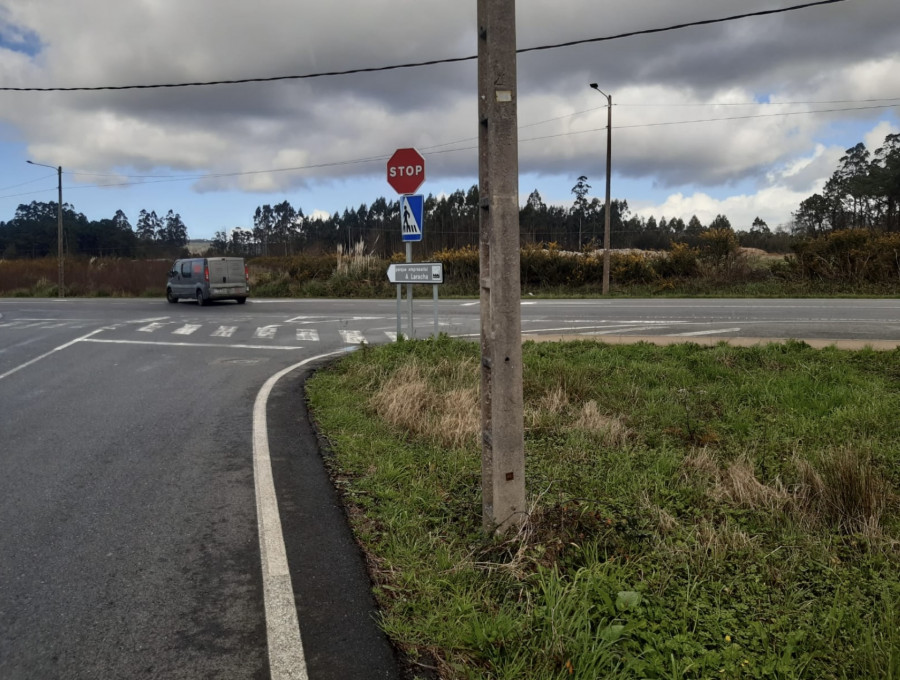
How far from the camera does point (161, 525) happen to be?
439cm

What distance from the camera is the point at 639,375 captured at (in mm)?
8211

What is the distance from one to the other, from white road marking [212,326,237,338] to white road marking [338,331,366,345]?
2553mm

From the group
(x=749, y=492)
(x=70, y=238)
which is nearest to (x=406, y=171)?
(x=749, y=492)

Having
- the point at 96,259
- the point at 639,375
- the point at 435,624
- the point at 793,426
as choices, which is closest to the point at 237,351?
the point at 639,375

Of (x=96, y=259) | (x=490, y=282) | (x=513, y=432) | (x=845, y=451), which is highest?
(x=96, y=259)

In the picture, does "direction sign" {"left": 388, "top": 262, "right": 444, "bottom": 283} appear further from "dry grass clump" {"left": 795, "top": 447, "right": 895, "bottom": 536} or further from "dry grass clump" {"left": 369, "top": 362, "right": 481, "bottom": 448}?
"dry grass clump" {"left": 795, "top": 447, "right": 895, "bottom": 536}

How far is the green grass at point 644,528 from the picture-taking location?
9.28 feet

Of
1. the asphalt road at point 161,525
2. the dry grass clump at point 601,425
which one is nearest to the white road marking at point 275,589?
the asphalt road at point 161,525

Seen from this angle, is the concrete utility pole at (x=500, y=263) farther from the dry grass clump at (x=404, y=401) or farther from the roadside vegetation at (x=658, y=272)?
the roadside vegetation at (x=658, y=272)

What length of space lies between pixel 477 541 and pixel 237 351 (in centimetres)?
995

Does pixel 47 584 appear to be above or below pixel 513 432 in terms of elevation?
below

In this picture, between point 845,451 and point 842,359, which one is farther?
point 842,359

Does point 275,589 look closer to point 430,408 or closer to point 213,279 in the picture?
point 430,408

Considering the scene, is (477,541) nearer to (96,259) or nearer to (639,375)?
(639,375)
